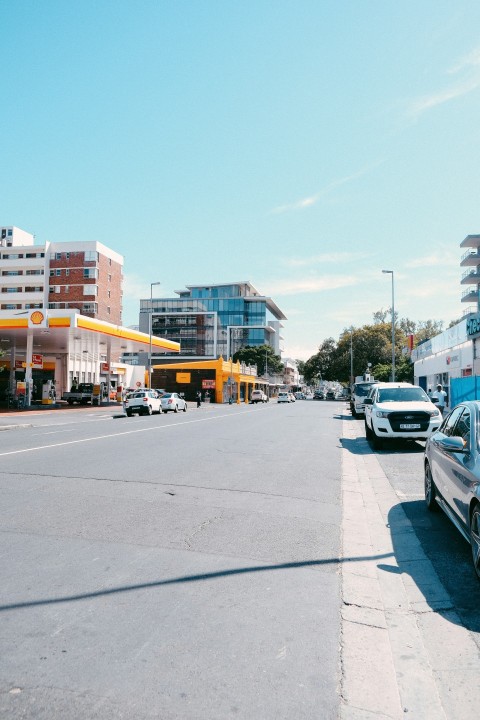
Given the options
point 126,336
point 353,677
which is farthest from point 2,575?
point 126,336

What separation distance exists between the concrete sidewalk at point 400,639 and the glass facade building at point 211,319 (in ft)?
350

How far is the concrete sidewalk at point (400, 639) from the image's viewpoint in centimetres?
303

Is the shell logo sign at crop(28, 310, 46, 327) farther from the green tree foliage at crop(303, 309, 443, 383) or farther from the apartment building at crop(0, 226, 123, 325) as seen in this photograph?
the green tree foliage at crop(303, 309, 443, 383)

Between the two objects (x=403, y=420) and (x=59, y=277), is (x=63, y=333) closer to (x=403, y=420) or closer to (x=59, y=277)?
(x=403, y=420)

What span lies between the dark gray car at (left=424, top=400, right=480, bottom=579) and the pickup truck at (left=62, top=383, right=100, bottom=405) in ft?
148

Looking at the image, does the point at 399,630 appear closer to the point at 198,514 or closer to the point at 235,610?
the point at 235,610

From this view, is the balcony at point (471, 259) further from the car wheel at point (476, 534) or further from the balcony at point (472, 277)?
the car wheel at point (476, 534)

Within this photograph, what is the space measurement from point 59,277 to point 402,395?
6501 cm

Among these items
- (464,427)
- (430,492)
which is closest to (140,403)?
(430,492)

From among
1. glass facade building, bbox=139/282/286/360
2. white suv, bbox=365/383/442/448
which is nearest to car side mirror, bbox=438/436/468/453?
white suv, bbox=365/383/442/448

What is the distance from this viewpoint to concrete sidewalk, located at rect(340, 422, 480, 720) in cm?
303

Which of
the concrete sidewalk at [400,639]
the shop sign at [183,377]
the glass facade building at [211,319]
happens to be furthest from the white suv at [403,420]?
the glass facade building at [211,319]

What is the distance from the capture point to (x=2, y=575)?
4.70 m

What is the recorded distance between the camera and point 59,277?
243ft
